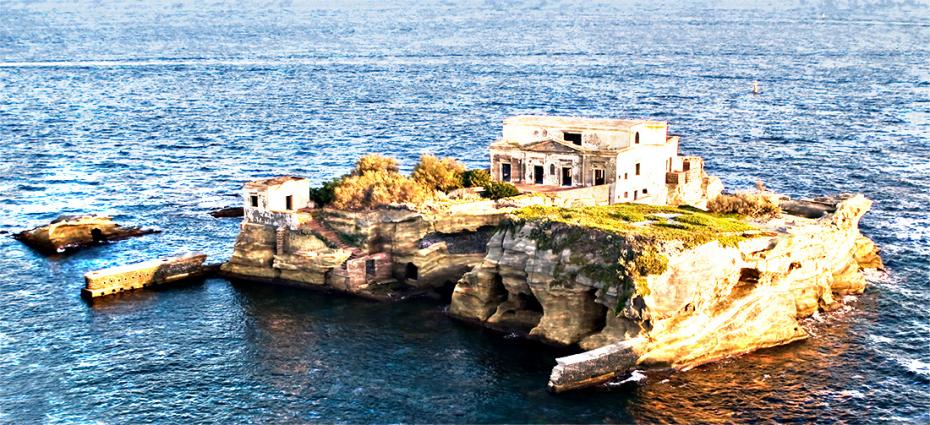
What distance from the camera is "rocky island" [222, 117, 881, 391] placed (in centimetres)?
7475

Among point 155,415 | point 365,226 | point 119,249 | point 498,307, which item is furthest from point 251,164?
point 155,415

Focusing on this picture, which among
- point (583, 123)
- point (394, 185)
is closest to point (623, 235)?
point (394, 185)

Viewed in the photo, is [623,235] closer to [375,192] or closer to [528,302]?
[528,302]

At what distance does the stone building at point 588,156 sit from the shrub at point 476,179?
4289 mm

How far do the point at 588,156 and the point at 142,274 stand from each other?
40.7 metres

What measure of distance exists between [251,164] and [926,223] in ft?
262

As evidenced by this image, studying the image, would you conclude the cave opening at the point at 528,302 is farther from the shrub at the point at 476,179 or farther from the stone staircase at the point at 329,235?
the shrub at the point at 476,179

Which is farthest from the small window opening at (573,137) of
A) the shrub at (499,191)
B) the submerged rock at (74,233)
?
the submerged rock at (74,233)

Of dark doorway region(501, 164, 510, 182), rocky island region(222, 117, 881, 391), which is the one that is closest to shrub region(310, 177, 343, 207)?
rocky island region(222, 117, 881, 391)

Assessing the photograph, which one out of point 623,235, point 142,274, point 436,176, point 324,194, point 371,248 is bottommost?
point 142,274

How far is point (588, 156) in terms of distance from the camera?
330 ft

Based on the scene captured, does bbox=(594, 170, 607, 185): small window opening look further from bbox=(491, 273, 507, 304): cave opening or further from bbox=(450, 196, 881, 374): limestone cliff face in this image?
bbox=(491, 273, 507, 304): cave opening

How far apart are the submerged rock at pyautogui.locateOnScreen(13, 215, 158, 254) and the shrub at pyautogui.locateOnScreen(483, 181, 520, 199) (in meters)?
33.9

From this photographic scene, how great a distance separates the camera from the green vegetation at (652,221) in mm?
77875
